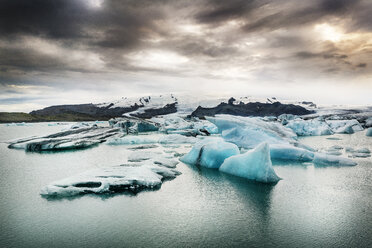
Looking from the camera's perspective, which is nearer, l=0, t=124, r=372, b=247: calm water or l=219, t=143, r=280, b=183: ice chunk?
l=0, t=124, r=372, b=247: calm water

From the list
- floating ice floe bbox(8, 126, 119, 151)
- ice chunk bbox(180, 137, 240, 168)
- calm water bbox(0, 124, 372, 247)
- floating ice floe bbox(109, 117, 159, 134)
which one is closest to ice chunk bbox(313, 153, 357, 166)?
calm water bbox(0, 124, 372, 247)

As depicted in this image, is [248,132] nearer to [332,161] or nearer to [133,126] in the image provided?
[332,161]

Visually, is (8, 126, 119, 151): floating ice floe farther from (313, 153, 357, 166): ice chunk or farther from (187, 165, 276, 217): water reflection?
(313, 153, 357, 166): ice chunk

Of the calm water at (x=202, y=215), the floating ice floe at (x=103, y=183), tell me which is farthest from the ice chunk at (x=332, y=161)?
the floating ice floe at (x=103, y=183)

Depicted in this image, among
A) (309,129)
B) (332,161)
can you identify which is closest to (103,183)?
(332,161)

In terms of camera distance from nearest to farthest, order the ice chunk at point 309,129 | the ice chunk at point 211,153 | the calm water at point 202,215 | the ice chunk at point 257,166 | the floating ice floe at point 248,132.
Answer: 1. the calm water at point 202,215
2. the ice chunk at point 257,166
3. the ice chunk at point 211,153
4. the floating ice floe at point 248,132
5. the ice chunk at point 309,129

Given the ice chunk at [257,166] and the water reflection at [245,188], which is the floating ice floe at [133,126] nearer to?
the water reflection at [245,188]

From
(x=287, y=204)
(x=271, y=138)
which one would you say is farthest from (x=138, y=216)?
(x=271, y=138)

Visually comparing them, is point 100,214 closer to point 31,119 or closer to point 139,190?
point 139,190
